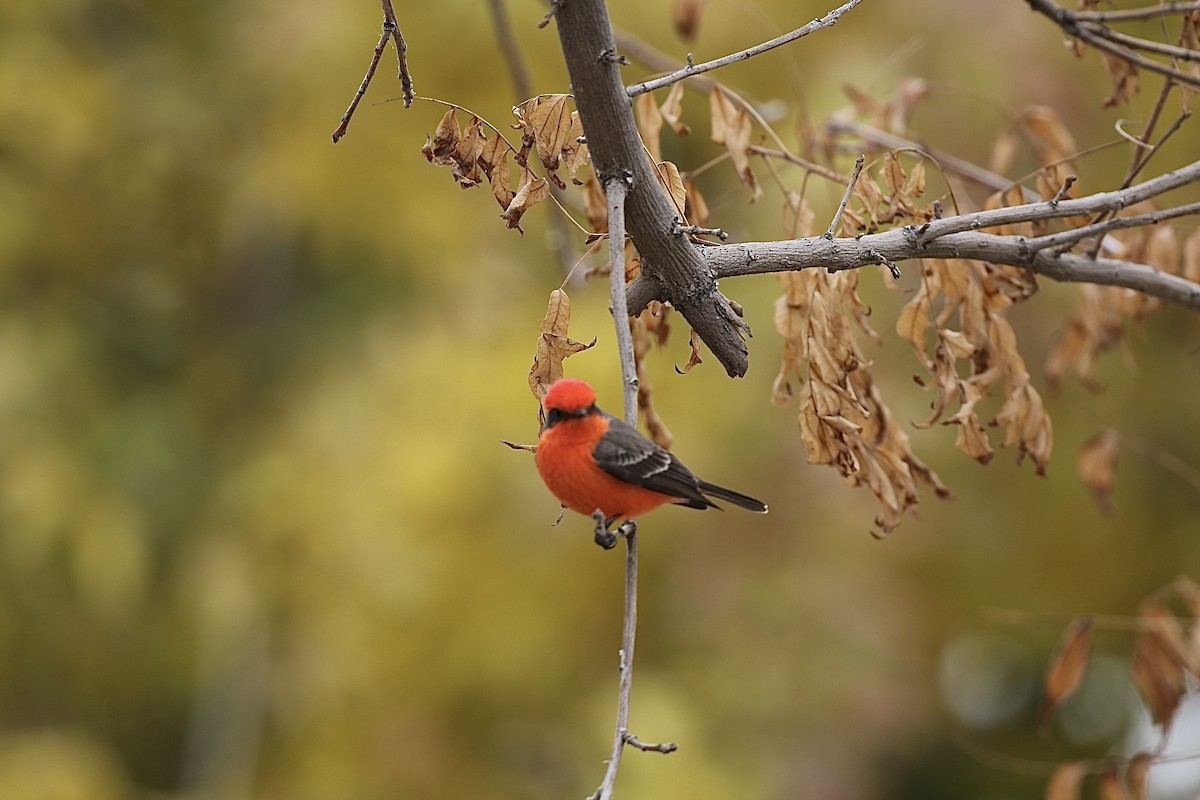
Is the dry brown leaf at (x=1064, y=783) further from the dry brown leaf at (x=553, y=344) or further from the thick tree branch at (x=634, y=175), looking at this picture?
the dry brown leaf at (x=553, y=344)

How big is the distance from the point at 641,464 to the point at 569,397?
0.68 feet

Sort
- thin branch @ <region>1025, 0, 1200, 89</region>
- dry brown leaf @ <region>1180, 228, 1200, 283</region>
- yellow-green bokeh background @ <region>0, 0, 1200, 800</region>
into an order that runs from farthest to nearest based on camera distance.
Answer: yellow-green bokeh background @ <region>0, 0, 1200, 800</region> → dry brown leaf @ <region>1180, 228, 1200, 283</region> → thin branch @ <region>1025, 0, 1200, 89</region>

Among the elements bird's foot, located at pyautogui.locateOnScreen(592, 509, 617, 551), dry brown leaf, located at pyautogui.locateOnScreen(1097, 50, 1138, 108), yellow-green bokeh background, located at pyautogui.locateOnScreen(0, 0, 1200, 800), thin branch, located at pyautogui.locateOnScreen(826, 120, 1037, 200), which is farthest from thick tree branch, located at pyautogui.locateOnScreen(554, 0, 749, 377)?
yellow-green bokeh background, located at pyautogui.locateOnScreen(0, 0, 1200, 800)

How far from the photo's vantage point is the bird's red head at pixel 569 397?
254 centimetres

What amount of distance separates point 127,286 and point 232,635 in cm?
192

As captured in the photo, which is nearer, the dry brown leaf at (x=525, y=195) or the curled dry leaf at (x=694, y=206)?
the dry brown leaf at (x=525, y=195)

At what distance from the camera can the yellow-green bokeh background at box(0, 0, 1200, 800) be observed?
4770 mm

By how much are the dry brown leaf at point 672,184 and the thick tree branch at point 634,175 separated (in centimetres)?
14

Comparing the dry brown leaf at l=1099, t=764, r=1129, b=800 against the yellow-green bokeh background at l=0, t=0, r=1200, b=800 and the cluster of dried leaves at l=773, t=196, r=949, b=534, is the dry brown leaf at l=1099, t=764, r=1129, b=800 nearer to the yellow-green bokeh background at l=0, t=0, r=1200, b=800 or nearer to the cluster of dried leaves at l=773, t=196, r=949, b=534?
the cluster of dried leaves at l=773, t=196, r=949, b=534

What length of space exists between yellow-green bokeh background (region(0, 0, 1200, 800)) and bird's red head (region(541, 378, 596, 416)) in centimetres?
193

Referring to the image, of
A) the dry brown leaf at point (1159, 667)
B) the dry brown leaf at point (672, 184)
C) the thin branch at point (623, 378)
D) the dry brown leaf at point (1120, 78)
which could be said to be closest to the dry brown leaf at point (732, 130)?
the dry brown leaf at point (672, 184)

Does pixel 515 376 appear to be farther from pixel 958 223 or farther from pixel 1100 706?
pixel 1100 706

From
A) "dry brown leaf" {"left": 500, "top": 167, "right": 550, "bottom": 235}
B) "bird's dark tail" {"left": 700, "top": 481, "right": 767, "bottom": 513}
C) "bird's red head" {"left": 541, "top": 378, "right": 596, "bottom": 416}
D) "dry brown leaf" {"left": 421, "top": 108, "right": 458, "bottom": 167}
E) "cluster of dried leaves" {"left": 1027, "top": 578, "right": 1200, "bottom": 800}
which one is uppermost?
"dry brown leaf" {"left": 421, "top": 108, "right": 458, "bottom": 167}

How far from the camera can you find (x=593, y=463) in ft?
8.25
